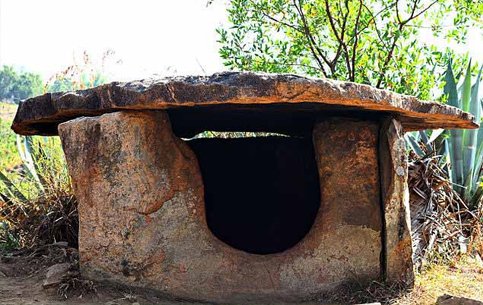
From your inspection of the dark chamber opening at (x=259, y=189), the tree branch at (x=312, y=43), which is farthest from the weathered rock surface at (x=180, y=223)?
the tree branch at (x=312, y=43)

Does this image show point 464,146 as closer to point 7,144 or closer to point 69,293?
point 69,293

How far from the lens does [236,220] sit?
4.96 m

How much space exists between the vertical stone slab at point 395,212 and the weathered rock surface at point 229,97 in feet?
0.58

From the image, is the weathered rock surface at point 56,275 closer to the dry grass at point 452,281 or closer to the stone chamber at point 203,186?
the stone chamber at point 203,186

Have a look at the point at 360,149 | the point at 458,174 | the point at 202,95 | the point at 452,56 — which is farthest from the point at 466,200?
the point at 202,95

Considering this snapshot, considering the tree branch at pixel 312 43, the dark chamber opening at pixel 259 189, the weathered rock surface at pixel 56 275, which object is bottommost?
the weathered rock surface at pixel 56 275

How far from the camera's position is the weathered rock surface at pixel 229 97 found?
2930 millimetres

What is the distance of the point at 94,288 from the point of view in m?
3.20

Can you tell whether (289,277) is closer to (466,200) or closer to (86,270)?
(86,270)

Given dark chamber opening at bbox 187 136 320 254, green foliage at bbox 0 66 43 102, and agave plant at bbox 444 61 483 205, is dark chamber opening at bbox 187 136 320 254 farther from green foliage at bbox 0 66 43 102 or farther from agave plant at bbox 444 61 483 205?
green foliage at bbox 0 66 43 102

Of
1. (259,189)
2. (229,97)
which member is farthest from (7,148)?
(229,97)

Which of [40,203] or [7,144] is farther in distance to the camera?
[7,144]

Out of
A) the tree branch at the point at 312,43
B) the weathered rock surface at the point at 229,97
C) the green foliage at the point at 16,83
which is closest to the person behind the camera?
the weathered rock surface at the point at 229,97

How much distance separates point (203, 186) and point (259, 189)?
1.52m
